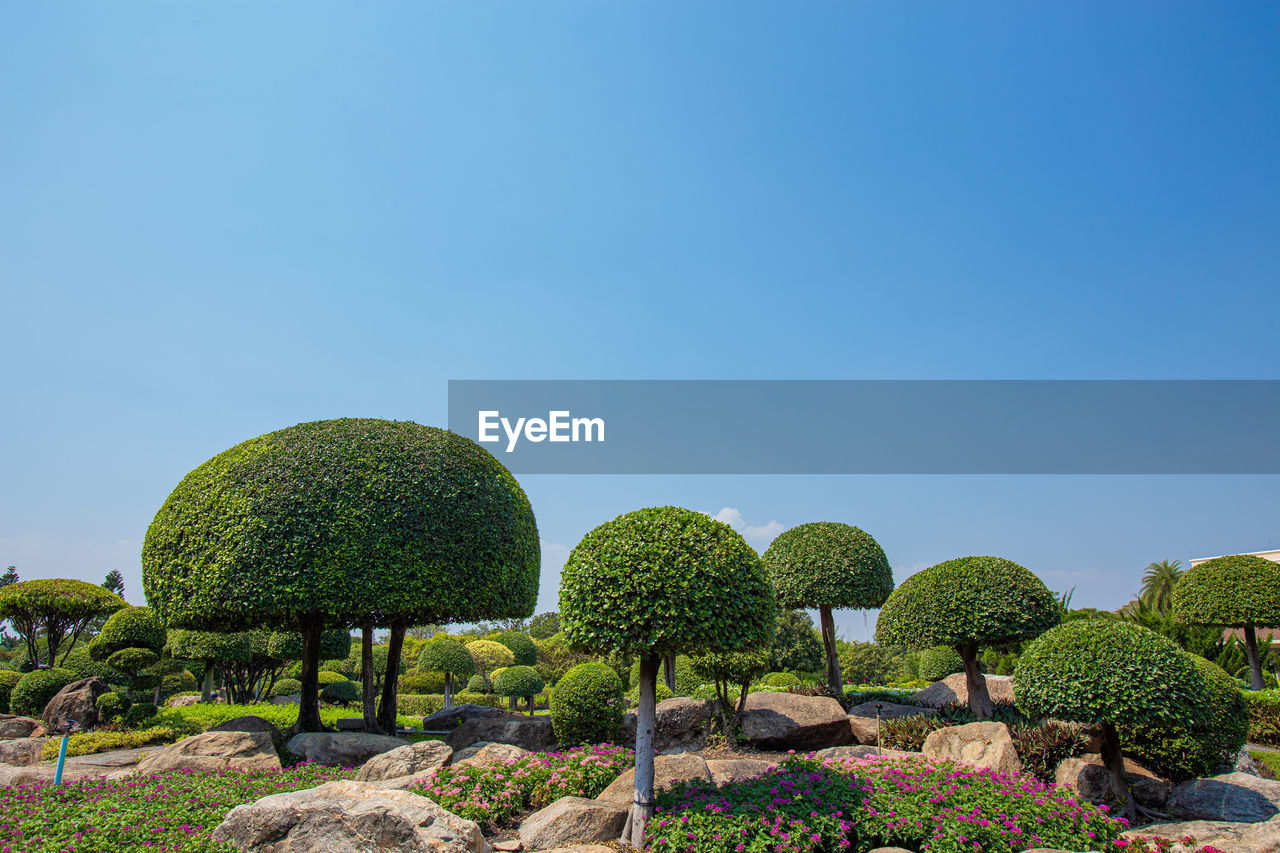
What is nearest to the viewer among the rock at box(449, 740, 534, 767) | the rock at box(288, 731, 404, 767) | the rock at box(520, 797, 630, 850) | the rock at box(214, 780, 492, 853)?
the rock at box(214, 780, 492, 853)

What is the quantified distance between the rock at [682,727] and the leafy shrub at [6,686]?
57.1 ft

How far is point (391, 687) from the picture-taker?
14.6 m

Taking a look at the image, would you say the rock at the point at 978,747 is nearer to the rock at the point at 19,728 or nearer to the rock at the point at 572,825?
the rock at the point at 572,825

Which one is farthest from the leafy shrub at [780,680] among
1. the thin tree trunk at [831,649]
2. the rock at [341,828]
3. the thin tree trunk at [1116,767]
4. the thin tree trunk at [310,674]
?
the rock at [341,828]

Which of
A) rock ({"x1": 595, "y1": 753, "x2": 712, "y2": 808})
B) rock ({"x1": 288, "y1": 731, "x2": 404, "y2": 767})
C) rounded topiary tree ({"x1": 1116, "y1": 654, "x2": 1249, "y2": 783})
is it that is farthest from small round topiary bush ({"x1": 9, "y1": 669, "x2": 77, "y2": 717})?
rounded topiary tree ({"x1": 1116, "y1": 654, "x2": 1249, "y2": 783})

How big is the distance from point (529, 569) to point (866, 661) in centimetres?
3002

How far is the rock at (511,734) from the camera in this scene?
13344 millimetres

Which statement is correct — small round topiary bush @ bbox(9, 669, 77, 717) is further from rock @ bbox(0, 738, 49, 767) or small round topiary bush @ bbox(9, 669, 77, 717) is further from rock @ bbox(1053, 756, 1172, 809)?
rock @ bbox(1053, 756, 1172, 809)

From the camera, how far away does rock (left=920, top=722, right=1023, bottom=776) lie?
9.00m

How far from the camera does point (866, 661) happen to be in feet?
126

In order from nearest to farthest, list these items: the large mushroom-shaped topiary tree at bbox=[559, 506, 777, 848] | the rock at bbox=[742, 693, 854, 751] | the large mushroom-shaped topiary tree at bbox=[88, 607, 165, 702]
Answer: the large mushroom-shaped topiary tree at bbox=[559, 506, 777, 848], the rock at bbox=[742, 693, 854, 751], the large mushroom-shaped topiary tree at bbox=[88, 607, 165, 702]

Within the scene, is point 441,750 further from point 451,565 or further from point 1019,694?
point 1019,694

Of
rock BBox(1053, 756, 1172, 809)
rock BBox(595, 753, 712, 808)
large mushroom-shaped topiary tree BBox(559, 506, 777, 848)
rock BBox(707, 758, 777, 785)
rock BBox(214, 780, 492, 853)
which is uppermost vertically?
large mushroom-shaped topiary tree BBox(559, 506, 777, 848)

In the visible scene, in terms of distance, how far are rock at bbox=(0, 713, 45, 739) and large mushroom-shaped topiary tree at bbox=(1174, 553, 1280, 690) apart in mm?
30261
